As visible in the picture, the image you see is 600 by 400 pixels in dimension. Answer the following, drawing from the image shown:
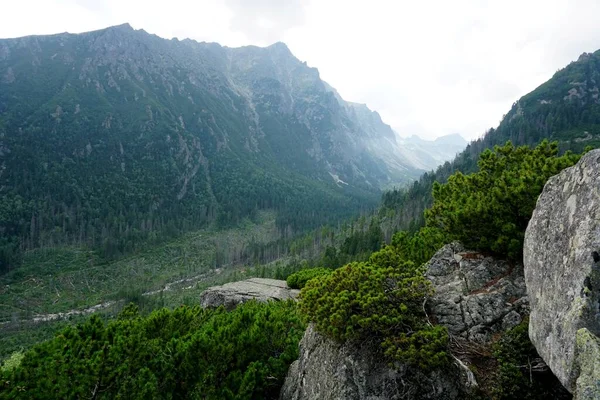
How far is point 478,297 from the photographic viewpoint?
1034 cm

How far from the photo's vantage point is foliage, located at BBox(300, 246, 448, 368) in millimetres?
8539

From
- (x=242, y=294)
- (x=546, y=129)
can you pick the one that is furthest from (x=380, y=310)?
(x=546, y=129)

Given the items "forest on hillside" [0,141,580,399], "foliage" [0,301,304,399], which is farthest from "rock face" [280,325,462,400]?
"foliage" [0,301,304,399]

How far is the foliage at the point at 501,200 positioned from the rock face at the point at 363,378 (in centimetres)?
520

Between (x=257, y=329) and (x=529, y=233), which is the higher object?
(x=529, y=233)

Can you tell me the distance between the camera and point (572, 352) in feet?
20.2

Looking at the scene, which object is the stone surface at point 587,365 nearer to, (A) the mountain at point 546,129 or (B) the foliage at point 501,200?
(B) the foliage at point 501,200

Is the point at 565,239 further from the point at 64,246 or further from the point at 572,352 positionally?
the point at 64,246

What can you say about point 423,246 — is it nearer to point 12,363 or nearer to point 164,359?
point 164,359

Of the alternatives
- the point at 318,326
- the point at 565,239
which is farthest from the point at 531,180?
the point at 318,326

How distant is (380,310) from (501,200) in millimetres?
6038

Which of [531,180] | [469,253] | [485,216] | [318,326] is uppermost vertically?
[531,180]

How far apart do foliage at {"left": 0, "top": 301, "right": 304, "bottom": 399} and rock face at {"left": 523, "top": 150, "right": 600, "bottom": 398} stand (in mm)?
9339

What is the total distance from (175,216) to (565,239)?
200 meters
